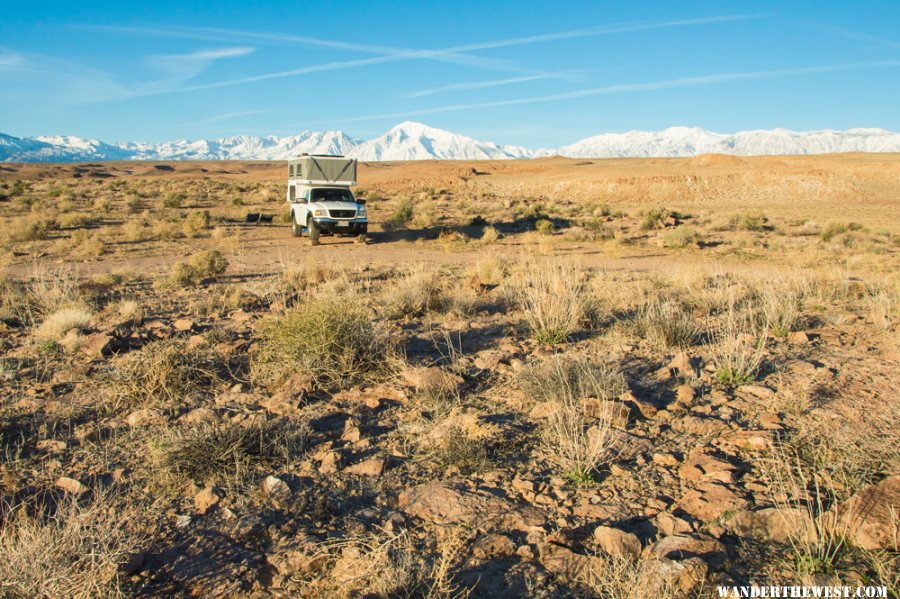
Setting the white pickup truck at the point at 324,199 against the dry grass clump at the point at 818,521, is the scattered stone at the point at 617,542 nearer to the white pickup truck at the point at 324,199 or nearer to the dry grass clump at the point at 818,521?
the dry grass clump at the point at 818,521

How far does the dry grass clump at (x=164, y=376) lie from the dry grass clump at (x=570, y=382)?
125 inches

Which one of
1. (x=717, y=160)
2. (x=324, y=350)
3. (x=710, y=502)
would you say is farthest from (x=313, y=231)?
(x=717, y=160)

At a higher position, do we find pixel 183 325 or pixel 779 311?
pixel 779 311

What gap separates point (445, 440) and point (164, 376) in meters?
2.93

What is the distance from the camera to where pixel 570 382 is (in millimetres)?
5180

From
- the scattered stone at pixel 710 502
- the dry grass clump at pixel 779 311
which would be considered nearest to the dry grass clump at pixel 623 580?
the scattered stone at pixel 710 502

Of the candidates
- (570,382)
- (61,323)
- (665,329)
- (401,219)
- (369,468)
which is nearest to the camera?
(369,468)

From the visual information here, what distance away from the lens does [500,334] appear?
288 inches

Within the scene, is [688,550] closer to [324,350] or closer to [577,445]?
[577,445]

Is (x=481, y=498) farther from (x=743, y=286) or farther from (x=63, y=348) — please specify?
(x=743, y=286)

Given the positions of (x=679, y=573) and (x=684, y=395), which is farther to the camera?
(x=684, y=395)

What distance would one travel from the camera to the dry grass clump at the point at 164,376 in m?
5.17

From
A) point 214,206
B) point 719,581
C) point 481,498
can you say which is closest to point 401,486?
point 481,498

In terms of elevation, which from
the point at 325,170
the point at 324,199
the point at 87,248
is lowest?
the point at 87,248
